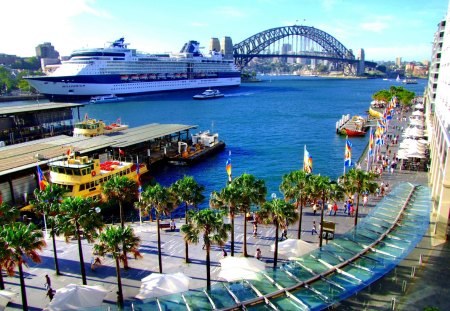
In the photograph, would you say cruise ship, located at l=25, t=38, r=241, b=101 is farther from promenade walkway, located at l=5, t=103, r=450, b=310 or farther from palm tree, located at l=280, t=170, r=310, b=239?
palm tree, located at l=280, t=170, r=310, b=239

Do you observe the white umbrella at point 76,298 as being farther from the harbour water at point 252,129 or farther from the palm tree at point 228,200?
the harbour water at point 252,129

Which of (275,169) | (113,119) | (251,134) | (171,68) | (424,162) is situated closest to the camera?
(424,162)

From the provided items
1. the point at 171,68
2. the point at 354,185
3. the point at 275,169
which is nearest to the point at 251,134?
the point at 275,169

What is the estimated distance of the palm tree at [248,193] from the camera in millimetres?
26859

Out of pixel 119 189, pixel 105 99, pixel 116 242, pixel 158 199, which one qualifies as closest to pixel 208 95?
pixel 105 99

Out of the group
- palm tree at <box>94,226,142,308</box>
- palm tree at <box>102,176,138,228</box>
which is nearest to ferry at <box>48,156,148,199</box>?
palm tree at <box>102,176,138,228</box>

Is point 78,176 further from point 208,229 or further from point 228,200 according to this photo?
point 208,229

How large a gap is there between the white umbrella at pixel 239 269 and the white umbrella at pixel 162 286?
261cm

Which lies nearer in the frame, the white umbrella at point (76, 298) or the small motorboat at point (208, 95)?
the white umbrella at point (76, 298)

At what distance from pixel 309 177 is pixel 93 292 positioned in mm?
16612

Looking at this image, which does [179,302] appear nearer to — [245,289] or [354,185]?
[245,289]

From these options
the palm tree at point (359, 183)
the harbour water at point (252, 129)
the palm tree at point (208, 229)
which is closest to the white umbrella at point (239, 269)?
the palm tree at point (208, 229)

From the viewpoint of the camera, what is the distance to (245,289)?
2033cm

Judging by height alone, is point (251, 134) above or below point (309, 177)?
below
